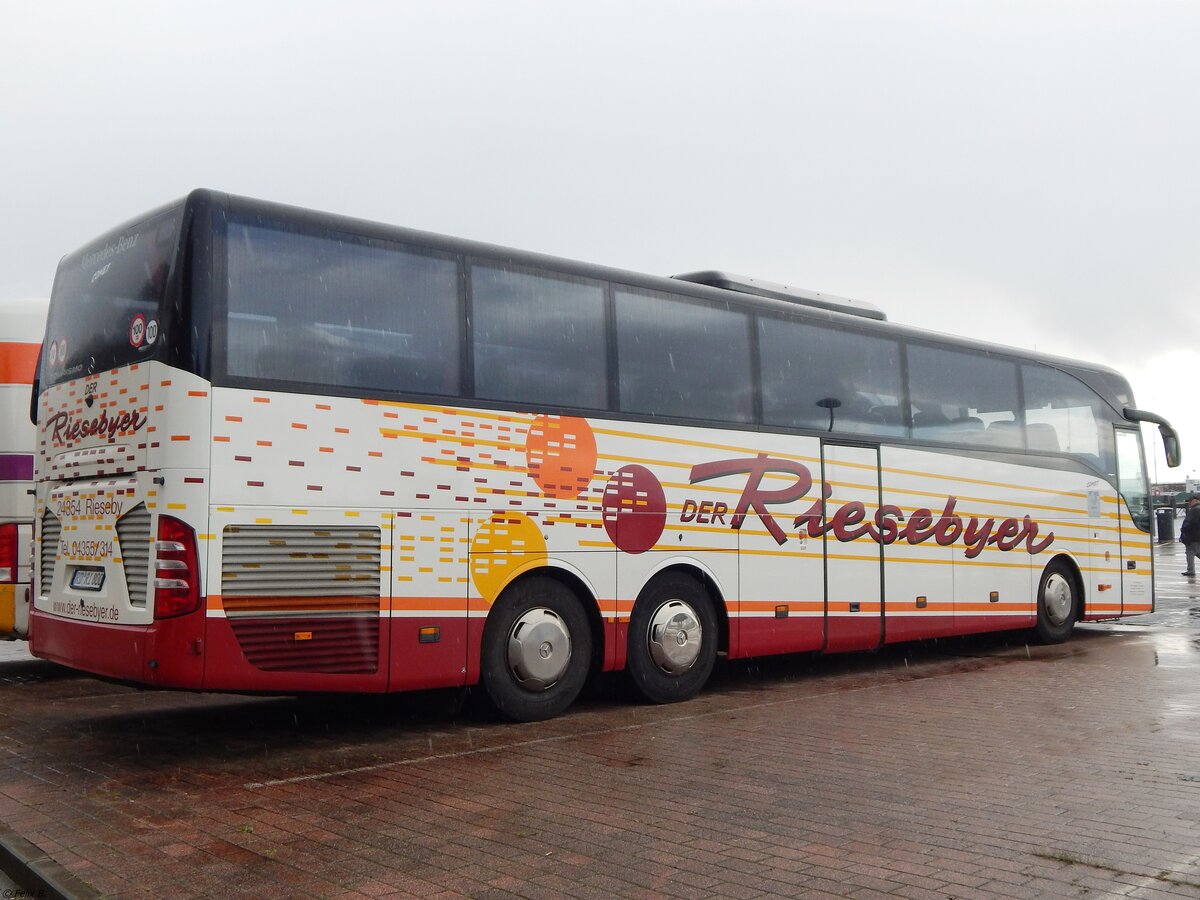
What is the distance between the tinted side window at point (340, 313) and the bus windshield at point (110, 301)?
1.72 feet

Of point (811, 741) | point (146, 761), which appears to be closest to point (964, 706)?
point (811, 741)

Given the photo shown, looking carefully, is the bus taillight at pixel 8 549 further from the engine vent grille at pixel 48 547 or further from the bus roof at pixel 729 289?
the bus roof at pixel 729 289

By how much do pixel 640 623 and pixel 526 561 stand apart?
4.60 ft

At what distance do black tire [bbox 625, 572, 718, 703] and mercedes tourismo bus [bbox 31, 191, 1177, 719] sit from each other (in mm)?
25

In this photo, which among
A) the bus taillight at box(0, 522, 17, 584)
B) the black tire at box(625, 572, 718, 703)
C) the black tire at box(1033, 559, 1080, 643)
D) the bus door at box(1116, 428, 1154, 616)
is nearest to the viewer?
the black tire at box(625, 572, 718, 703)

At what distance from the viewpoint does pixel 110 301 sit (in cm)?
809

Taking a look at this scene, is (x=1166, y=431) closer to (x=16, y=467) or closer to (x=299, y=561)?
(x=299, y=561)

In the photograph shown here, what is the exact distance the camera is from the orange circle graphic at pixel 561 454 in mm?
9031

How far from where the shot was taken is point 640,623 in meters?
9.80

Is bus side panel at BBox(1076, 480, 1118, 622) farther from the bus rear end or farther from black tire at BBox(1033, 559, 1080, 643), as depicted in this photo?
the bus rear end

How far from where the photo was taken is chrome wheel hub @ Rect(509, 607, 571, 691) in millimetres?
8820

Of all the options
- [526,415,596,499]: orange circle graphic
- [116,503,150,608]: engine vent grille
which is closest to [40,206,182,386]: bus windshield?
[116,503,150,608]: engine vent grille

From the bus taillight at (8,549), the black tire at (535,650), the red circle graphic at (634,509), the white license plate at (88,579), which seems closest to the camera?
the white license plate at (88,579)

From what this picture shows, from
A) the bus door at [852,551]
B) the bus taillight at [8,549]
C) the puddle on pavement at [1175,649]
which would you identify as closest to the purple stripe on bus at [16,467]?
the bus taillight at [8,549]
